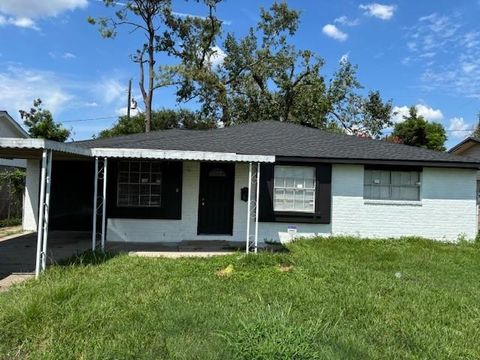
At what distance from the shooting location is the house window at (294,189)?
13141 mm

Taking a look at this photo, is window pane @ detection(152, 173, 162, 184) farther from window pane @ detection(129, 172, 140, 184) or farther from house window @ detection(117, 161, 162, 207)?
window pane @ detection(129, 172, 140, 184)

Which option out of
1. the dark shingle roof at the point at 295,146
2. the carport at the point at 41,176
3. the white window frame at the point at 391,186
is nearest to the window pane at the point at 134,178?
the dark shingle roof at the point at 295,146

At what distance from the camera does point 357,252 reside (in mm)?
11438

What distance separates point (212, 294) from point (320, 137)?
942 centimetres

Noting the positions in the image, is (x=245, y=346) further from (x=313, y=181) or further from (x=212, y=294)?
(x=313, y=181)

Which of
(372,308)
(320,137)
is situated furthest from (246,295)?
(320,137)

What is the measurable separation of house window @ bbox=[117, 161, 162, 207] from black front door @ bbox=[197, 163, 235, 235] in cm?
124

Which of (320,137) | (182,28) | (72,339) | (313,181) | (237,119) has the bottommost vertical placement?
(72,339)

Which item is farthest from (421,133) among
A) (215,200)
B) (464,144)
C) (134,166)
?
(134,166)

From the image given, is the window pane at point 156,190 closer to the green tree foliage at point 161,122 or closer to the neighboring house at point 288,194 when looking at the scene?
the neighboring house at point 288,194

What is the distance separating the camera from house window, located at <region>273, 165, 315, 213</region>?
13.1 meters

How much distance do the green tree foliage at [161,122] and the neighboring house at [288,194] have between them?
21.0 meters

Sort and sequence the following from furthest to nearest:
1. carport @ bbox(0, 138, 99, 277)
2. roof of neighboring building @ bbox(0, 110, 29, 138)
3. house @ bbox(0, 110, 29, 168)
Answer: house @ bbox(0, 110, 29, 168) → roof of neighboring building @ bbox(0, 110, 29, 138) → carport @ bbox(0, 138, 99, 277)

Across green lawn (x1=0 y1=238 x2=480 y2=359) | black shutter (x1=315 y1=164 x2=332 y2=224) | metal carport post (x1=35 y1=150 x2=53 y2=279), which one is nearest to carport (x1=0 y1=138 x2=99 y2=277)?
metal carport post (x1=35 y1=150 x2=53 y2=279)
